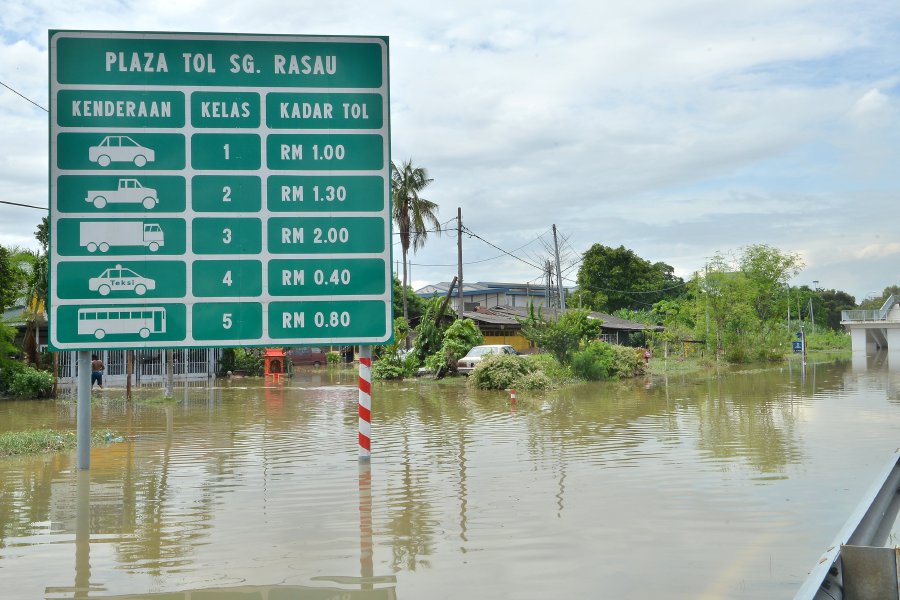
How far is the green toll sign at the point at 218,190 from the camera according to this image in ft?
37.6

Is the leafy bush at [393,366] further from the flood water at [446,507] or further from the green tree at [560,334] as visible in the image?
the flood water at [446,507]

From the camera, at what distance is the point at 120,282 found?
1146 cm

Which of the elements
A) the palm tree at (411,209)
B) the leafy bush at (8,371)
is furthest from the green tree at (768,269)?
the leafy bush at (8,371)

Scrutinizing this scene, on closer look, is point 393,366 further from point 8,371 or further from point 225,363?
point 8,371

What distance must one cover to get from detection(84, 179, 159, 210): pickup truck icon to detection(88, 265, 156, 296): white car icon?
94cm

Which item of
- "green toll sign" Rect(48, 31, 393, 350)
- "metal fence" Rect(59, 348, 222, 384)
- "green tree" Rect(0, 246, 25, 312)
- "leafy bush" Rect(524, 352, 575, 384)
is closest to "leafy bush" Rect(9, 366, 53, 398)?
"green tree" Rect(0, 246, 25, 312)

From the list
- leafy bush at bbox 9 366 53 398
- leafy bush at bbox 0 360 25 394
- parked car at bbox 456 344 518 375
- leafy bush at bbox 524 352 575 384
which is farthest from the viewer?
parked car at bbox 456 344 518 375

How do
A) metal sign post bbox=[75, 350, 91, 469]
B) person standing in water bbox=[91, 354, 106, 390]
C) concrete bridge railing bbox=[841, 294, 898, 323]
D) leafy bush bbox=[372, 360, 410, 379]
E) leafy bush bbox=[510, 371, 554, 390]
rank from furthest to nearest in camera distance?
1. concrete bridge railing bbox=[841, 294, 898, 323]
2. leafy bush bbox=[372, 360, 410, 379]
3. person standing in water bbox=[91, 354, 106, 390]
4. leafy bush bbox=[510, 371, 554, 390]
5. metal sign post bbox=[75, 350, 91, 469]

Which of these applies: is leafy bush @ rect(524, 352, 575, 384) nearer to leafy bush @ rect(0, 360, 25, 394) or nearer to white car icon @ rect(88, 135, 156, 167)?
leafy bush @ rect(0, 360, 25, 394)

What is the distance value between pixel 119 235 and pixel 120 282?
67 centimetres

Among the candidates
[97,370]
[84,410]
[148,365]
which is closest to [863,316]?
[148,365]

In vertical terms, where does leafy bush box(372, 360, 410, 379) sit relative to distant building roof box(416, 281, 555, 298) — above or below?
below

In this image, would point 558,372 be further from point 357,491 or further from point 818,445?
point 357,491

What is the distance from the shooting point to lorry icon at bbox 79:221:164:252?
11438 millimetres
